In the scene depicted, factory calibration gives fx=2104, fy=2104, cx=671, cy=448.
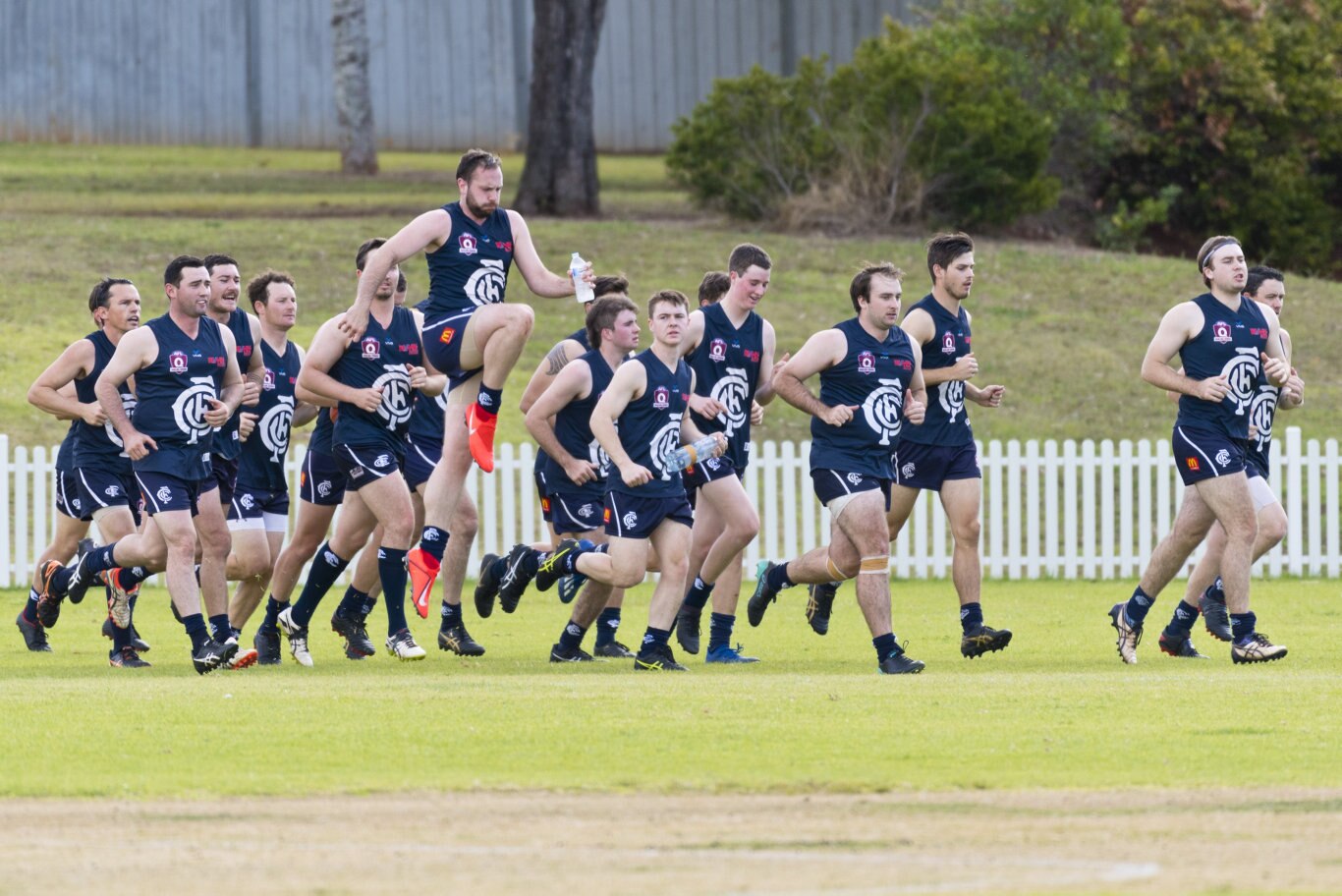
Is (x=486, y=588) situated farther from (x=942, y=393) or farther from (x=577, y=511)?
(x=942, y=393)

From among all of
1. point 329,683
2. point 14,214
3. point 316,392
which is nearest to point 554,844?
point 329,683

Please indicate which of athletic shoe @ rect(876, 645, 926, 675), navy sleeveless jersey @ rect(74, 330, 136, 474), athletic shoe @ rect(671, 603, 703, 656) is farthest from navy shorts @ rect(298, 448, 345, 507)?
athletic shoe @ rect(876, 645, 926, 675)

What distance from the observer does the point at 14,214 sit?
104ft

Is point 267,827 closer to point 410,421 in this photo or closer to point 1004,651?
point 410,421

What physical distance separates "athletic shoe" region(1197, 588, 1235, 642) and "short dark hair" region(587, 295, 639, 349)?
403 centimetres

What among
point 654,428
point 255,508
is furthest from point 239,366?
point 654,428

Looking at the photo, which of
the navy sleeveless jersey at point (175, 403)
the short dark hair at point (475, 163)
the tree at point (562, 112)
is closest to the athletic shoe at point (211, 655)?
the navy sleeveless jersey at point (175, 403)

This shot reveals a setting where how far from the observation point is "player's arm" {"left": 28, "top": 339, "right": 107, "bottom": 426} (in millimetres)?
12492

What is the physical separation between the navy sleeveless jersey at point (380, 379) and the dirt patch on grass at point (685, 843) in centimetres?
459

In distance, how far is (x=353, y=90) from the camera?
126 ft

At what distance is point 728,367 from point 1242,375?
9.64 feet

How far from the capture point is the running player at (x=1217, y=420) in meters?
11.7

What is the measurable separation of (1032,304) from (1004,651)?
1639 cm

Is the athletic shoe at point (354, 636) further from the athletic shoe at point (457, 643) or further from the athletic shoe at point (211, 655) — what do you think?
the athletic shoe at point (211, 655)
